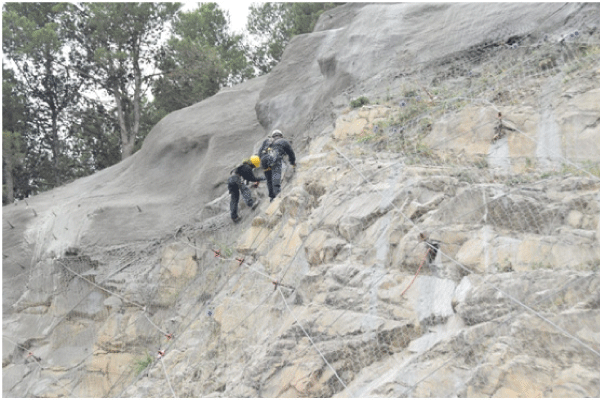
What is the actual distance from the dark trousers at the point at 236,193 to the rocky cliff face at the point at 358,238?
23 centimetres

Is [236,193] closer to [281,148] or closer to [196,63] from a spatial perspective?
[281,148]

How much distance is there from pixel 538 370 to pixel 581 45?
16.5 ft

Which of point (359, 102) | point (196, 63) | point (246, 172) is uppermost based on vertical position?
point (196, 63)

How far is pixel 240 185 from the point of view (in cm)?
1112

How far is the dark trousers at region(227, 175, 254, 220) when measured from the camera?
36.2 feet

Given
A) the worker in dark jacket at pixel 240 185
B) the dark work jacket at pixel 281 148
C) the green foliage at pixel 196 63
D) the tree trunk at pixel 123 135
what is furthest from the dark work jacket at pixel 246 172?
the tree trunk at pixel 123 135

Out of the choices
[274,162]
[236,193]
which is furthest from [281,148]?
[236,193]

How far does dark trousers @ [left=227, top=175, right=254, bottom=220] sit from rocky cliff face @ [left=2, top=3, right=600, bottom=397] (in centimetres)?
23

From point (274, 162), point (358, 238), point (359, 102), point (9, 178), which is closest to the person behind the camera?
point (358, 238)

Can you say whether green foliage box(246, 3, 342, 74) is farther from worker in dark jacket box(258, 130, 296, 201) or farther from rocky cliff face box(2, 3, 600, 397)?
worker in dark jacket box(258, 130, 296, 201)

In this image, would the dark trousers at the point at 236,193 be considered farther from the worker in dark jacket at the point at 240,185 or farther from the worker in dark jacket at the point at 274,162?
the worker in dark jacket at the point at 274,162

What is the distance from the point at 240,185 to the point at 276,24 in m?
12.7

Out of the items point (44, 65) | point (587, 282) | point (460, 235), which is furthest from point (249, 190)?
point (44, 65)

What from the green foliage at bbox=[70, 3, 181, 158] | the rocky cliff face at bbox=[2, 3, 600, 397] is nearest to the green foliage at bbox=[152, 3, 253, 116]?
the green foliage at bbox=[70, 3, 181, 158]
